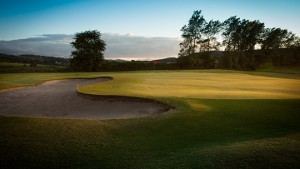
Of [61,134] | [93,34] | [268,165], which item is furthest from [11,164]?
[93,34]

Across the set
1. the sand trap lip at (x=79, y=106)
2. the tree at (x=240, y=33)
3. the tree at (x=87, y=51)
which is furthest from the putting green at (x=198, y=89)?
the tree at (x=240, y=33)

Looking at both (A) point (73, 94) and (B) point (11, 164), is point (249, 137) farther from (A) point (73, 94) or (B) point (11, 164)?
(A) point (73, 94)

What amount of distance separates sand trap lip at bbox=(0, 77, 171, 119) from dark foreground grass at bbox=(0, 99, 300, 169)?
3.21 m

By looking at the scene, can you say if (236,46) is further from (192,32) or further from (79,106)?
(79,106)

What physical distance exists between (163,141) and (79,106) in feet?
32.4

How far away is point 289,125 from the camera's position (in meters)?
8.48

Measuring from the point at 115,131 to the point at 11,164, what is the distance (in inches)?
135

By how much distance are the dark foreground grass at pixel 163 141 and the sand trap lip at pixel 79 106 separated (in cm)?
321

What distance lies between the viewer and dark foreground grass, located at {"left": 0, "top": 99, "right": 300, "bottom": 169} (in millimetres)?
5285

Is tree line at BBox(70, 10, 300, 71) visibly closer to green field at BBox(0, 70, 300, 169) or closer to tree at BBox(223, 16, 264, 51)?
tree at BBox(223, 16, 264, 51)

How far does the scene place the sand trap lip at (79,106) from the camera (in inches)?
501

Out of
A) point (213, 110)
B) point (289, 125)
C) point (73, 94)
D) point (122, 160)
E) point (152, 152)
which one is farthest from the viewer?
point (73, 94)

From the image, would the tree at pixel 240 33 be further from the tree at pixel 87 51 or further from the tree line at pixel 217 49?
the tree at pixel 87 51

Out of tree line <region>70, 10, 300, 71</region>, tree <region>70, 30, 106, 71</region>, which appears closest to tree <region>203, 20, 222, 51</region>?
tree line <region>70, 10, 300, 71</region>
